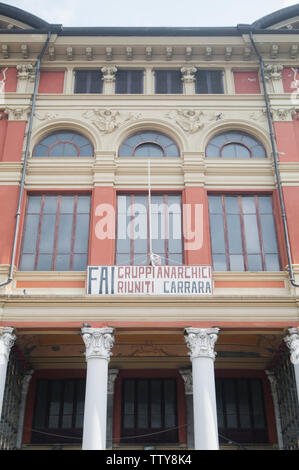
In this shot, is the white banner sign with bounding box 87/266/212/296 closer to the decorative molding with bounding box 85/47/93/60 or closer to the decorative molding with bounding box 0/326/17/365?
the decorative molding with bounding box 0/326/17/365

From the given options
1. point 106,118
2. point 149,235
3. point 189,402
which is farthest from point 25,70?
point 189,402

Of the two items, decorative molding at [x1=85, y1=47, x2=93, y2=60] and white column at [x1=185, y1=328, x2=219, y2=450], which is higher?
decorative molding at [x1=85, y1=47, x2=93, y2=60]

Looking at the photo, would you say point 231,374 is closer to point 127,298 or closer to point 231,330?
point 231,330

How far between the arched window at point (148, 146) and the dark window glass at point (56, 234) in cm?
277

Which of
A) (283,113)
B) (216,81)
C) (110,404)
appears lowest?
(110,404)

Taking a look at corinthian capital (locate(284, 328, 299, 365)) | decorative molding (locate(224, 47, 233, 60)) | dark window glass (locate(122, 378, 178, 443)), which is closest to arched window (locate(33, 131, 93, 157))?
decorative molding (locate(224, 47, 233, 60))

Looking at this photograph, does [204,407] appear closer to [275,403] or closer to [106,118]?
[275,403]

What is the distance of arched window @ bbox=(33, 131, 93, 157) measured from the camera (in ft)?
68.3

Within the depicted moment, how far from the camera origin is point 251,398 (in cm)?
2002

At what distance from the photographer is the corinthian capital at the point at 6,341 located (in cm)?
1628

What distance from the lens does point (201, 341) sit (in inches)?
650

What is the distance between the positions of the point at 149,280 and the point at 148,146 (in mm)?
6231

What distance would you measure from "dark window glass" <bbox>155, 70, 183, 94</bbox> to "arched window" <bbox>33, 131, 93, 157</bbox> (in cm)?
394

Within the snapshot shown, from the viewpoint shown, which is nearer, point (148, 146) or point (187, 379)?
point (187, 379)
